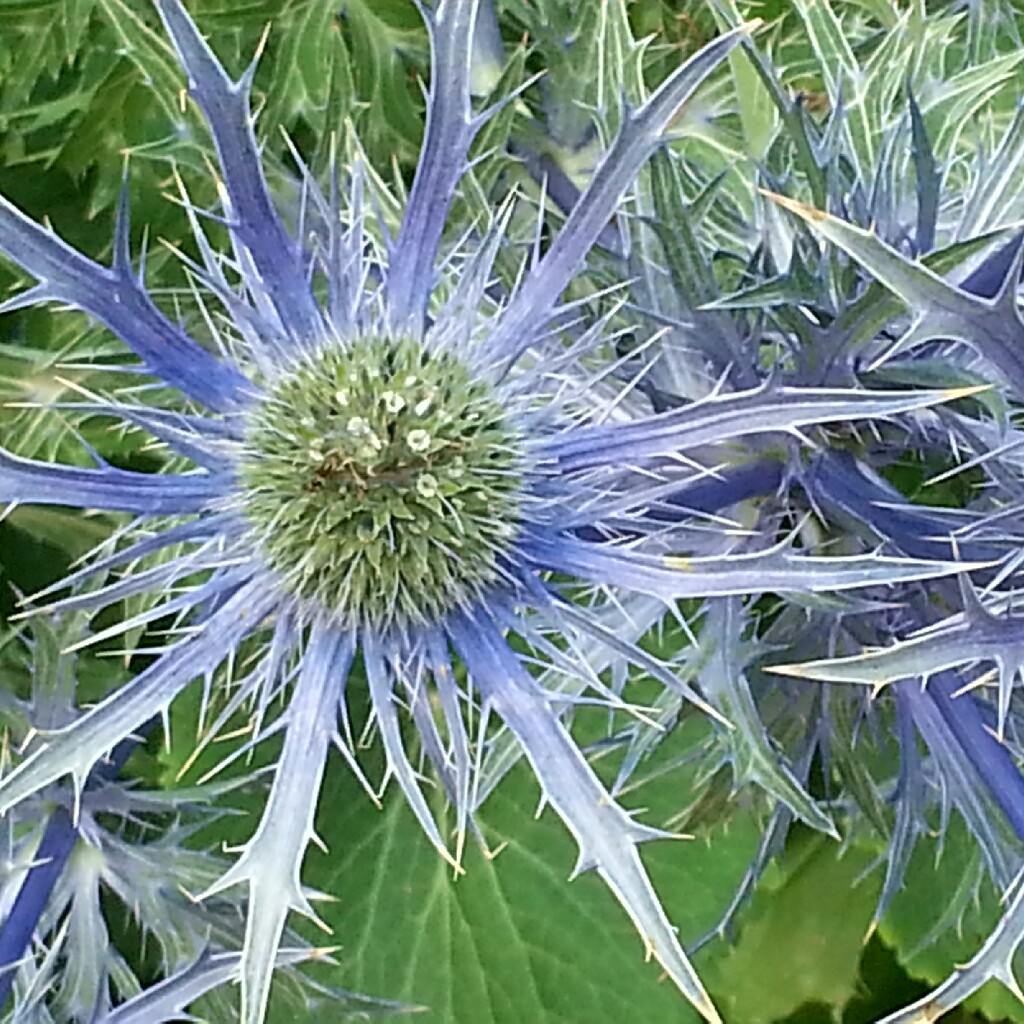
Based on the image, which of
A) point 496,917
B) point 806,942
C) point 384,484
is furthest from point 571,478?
point 806,942

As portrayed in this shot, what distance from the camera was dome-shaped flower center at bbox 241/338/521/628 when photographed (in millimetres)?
681

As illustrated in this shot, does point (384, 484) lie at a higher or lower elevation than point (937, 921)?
higher

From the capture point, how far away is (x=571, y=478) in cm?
75

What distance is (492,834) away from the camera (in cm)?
142

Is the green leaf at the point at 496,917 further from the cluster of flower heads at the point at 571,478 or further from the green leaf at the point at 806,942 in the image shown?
the cluster of flower heads at the point at 571,478

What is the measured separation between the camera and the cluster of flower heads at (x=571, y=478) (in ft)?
2.09

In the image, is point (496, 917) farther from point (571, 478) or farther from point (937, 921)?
point (571, 478)

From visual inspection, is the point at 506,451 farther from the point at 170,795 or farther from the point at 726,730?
the point at 170,795

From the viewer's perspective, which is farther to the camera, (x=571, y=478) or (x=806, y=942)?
(x=806, y=942)

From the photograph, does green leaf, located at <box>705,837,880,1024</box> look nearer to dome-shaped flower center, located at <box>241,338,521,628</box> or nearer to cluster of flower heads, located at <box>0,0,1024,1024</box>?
cluster of flower heads, located at <box>0,0,1024,1024</box>

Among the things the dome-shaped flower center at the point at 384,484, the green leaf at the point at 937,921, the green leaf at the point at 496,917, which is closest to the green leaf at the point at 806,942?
the green leaf at the point at 937,921

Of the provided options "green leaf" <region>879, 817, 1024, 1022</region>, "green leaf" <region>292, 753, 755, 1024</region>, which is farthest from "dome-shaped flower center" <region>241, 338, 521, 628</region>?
"green leaf" <region>879, 817, 1024, 1022</region>

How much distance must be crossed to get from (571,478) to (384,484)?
0.13 metres

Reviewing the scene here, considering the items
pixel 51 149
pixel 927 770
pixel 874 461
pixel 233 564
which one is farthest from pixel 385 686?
pixel 51 149
